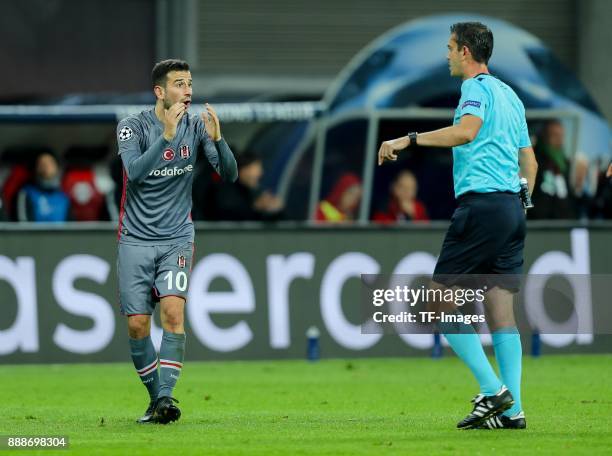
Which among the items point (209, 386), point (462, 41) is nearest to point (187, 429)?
point (462, 41)

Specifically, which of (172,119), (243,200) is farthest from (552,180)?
(172,119)

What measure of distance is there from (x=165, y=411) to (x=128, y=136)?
1.68 m

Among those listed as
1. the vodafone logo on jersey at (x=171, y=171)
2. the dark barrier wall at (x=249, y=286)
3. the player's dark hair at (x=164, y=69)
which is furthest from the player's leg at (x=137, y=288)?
the dark barrier wall at (x=249, y=286)

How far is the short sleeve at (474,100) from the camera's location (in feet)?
30.6

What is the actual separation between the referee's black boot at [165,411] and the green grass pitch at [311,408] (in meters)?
0.09

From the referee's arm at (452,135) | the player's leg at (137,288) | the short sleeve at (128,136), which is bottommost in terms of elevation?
the player's leg at (137,288)

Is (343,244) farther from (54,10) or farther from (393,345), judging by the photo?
(54,10)

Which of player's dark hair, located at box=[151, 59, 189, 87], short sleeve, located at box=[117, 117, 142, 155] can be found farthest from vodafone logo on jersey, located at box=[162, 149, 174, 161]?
player's dark hair, located at box=[151, 59, 189, 87]

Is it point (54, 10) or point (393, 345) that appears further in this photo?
point (54, 10)

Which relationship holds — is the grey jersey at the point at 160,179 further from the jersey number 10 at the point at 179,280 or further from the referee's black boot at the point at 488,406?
the referee's black boot at the point at 488,406

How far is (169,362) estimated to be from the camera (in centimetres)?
1003

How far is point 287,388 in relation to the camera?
1323cm

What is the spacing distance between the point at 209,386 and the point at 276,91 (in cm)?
1050

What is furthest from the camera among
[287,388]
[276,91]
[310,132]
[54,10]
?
[54,10]
